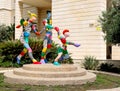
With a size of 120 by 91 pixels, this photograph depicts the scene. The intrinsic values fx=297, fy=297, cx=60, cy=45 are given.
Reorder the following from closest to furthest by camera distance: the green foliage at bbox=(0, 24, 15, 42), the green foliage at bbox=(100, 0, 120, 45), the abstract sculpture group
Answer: the abstract sculpture group
the green foliage at bbox=(100, 0, 120, 45)
the green foliage at bbox=(0, 24, 15, 42)

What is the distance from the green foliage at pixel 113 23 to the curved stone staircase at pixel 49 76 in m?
5.06

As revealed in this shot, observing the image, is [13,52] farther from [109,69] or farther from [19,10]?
[19,10]

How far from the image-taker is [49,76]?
11438 mm

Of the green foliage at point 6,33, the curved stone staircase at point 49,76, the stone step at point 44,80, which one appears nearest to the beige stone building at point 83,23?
the curved stone staircase at point 49,76

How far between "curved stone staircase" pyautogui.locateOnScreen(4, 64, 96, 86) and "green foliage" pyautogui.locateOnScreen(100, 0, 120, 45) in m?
5.06

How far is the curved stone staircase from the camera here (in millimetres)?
10977

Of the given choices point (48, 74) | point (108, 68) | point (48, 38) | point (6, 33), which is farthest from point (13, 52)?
point (6, 33)

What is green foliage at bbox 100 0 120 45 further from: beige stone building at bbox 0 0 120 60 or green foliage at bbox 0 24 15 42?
green foliage at bbox 0 24 15 42

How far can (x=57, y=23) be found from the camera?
2488cm

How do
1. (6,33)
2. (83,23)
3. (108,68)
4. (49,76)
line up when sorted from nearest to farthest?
(49,76) < (108,68) < (83,23) < (6,33)

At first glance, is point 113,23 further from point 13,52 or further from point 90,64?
point 13,52

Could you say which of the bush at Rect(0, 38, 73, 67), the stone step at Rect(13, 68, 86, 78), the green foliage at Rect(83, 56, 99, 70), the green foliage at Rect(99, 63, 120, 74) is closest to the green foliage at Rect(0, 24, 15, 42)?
the bush at Rect(0, 38, 73, 67)

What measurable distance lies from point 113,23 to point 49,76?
22.1 ft

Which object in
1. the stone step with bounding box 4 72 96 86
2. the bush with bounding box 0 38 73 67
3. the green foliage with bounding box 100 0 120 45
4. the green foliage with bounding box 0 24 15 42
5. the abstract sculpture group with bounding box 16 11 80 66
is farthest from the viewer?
the green foliage with bounding box 0 24 15 42
